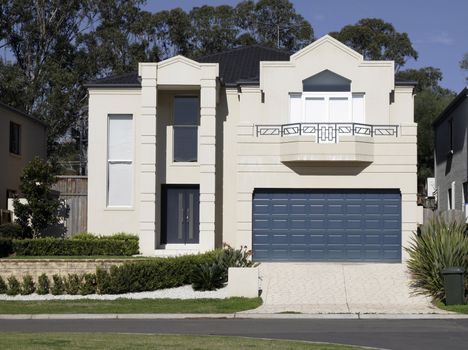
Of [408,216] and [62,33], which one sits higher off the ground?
[62,33]

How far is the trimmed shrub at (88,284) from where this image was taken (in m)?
25.1

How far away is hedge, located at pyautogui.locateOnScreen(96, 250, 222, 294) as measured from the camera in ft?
81.9

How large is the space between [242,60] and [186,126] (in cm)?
545

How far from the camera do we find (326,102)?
32.2 metres

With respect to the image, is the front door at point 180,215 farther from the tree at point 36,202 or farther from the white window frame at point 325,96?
the white window frame at point 325,96

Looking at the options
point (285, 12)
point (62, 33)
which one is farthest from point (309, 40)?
point (62, 33)

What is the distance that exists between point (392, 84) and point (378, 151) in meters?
2.78

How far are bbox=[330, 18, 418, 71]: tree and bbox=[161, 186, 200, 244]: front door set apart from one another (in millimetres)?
30985

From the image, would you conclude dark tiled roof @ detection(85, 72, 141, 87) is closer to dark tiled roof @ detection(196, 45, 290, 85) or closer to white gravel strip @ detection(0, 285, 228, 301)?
dark tiled roof @ detection(196, 45, 290, 85)

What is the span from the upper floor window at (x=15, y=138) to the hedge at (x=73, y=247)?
28.6 ft

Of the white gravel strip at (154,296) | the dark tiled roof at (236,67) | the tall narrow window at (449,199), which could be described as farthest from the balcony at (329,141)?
the tall narrow window at (449,199)

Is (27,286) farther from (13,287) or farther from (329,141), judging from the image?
(329,141)

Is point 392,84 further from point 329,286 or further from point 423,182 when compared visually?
point 423,182

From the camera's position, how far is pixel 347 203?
30.8m
